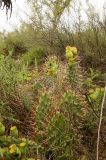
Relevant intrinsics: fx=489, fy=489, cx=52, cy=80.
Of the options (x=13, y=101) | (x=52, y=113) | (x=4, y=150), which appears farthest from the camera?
(x=13, y=101)

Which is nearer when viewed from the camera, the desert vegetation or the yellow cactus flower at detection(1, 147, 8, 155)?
the yellow cactus flower at detection(1, 147, 8, 155)

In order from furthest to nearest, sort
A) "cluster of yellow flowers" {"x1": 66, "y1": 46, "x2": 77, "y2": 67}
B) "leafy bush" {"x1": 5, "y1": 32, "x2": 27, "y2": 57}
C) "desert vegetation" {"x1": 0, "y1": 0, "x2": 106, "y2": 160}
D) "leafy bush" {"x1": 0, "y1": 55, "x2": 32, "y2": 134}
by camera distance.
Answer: "leafy bush" {"x1": 5, "y1": 32, "x2": 27, "y2": 57} < "cluster of yellow flowers" {"x1": 66, "y1": 46, "x2": 77, "y2": 67} < "leafy bush" {"x1": 0, "y1": 55, "x2": 32, "y2": 134} < "desert vegetation" {"x1": 0, "y1": 0, "x2": 106, "y2": 160}

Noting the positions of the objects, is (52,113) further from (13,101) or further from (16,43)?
(16,43)

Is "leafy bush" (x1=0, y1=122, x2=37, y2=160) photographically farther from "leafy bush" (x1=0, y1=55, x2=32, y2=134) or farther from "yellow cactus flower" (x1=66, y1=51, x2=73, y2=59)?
"yellow cactus flower" (x1=66, y1=51, x2=73, y2=59)

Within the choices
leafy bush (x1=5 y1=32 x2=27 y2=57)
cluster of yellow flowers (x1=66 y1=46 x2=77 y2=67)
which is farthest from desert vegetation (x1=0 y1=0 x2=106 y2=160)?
leafy bush (x1=5 y1=32 x2=27 y2=57)

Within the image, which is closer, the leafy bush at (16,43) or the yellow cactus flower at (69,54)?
the yellow cactus flower at (69,54)

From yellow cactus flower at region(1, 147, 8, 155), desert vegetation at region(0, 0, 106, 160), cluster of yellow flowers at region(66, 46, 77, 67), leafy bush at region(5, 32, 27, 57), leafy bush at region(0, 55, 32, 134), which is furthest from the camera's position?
leafy bush at region(5, 32, 27, 57)

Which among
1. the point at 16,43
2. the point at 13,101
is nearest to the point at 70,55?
the point at 13,101

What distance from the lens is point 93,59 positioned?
10.8 m

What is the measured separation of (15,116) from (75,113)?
2.05 ft

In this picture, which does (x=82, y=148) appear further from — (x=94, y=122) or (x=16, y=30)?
(x=16, y=30)

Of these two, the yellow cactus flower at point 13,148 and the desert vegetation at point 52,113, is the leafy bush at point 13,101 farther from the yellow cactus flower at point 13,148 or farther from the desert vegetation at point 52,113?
the yellow cactus flower at point 13,148

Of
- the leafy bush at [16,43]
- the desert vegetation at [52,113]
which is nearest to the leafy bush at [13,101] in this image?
the desert vegetation at [52,113]

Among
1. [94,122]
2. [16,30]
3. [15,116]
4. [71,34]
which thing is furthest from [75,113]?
[16,30]
